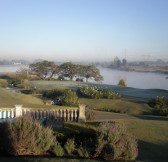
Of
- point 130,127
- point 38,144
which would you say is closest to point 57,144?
point 38,144

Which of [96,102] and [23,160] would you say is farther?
[96,102]

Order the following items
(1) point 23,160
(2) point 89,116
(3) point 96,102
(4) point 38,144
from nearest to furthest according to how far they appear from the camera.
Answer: (1) point 23,160, (4) point 38,144, (2) point 89,116, (3) point 96,102

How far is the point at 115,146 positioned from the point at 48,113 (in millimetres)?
6228

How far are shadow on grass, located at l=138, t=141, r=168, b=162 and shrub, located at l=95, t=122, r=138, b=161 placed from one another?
592 millimetres

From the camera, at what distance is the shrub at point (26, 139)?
11.5m

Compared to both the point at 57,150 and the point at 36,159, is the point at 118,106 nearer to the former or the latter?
the point at 57,150

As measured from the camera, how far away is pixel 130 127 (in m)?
16.2

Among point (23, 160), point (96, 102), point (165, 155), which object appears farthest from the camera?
point (96, 102)

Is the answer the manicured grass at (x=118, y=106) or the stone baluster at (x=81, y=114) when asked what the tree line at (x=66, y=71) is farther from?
the stone baluster at (x=81, y=114)

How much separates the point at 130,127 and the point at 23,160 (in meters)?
6.68

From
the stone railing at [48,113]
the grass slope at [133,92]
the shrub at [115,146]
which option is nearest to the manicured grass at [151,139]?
the shrub at [115,146]

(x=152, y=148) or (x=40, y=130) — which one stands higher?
(x=40, y=130)

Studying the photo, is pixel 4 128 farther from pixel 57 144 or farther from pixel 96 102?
pixel 96 102

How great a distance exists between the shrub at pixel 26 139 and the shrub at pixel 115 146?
5.37ft
